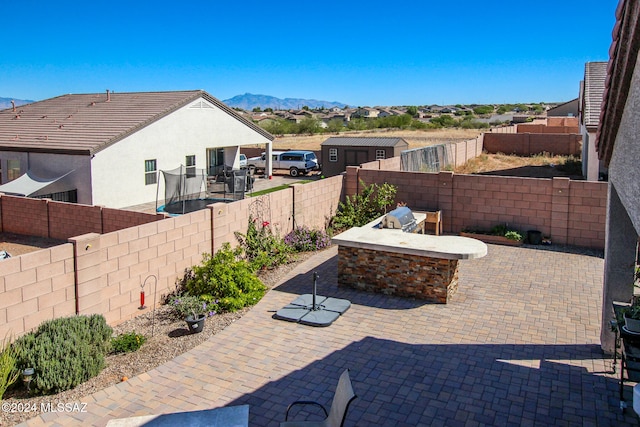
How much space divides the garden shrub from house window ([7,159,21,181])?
589 inches

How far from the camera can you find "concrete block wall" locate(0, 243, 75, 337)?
8281 millimetres

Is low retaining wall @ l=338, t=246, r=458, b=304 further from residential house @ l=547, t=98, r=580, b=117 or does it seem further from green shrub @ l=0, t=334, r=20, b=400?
residential house @ l=547, t=98, r=580, b=117

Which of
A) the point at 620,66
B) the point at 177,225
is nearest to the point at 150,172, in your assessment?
the point at 177,225

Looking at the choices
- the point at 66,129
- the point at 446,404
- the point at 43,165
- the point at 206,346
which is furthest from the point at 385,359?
the point at 66,129

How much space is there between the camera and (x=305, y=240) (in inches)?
631

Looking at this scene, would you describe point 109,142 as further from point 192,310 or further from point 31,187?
point 192,310

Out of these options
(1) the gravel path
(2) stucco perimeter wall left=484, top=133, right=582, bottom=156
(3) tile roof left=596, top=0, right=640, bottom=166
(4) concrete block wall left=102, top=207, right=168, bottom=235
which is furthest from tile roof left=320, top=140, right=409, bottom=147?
(3) tile roof left=596, top=0, right=640, bottom=166

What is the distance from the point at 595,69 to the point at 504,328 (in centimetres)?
1883

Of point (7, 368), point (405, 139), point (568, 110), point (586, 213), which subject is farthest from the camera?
point (568, 110)

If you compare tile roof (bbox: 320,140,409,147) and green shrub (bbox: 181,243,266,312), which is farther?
tile roof (bbox: 320,140,409,147)

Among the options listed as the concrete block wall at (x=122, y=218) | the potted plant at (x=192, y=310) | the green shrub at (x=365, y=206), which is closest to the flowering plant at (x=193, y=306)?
the potted plant at (x=192, y=310)

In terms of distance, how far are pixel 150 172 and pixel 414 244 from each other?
16.7m

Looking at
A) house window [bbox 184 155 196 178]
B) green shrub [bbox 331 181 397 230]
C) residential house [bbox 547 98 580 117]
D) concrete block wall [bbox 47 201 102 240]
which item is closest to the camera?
concrete block wall [bbox 47 201 102 240]

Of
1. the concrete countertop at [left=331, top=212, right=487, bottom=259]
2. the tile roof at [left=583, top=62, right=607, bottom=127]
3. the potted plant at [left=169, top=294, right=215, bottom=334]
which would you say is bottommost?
the potted plant at [left=169, top=294, right=215, bottom=334]
